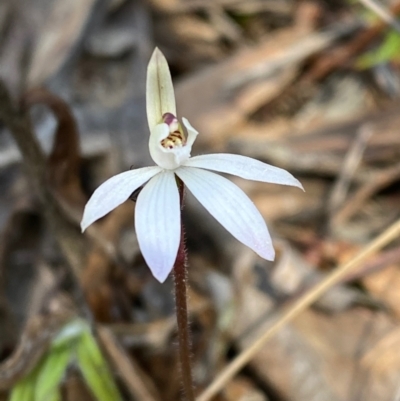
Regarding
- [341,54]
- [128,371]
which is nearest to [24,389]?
[128,371]

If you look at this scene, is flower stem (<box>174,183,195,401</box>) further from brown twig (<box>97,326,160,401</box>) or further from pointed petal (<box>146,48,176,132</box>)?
brown twig (<box>97,326,160,401</box>)

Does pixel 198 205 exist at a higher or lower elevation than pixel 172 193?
lower

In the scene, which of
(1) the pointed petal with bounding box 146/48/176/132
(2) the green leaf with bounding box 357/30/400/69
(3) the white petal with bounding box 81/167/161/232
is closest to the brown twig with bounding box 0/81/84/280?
(1) the pointed petal with bounding box 146/48/176/132

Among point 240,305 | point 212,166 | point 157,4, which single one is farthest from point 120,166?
point 157,4

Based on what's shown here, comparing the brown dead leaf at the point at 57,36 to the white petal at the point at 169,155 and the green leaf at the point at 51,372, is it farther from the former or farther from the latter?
the white petal at the point at 169,155

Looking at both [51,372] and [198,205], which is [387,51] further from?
[51,372]

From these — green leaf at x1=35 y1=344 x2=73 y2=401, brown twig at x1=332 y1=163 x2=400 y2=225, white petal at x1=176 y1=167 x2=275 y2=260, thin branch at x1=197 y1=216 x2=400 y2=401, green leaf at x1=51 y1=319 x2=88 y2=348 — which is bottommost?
brown twig at x1=332 y1=163 x2=400 y2=225

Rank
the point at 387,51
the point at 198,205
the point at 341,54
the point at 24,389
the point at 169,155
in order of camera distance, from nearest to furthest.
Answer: the point at 169,155, the point at 24,389, the point at 198,205, the point at 387,51, the point at 341,54

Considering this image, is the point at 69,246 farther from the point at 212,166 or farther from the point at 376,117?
the point at 376,117
